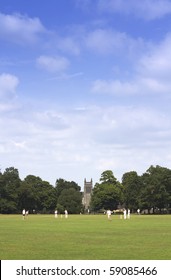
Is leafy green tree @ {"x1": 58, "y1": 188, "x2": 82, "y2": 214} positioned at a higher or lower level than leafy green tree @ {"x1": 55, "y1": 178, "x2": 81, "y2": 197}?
lower

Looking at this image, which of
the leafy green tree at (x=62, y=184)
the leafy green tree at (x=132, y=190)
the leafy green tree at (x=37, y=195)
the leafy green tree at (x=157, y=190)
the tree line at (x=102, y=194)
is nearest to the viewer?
the leafy green tree at (x=157, y=190)

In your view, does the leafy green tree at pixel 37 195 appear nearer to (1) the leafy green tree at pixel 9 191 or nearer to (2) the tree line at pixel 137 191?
(1) the leafy green tree at pixel 9 191

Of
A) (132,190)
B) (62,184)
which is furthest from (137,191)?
(62,184)

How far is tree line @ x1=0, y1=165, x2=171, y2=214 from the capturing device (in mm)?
126000

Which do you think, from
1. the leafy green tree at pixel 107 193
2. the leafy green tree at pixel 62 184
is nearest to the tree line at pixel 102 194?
the leafy green tree at pixel 107 193

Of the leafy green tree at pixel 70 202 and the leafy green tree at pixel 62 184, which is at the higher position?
the leafy green tree at pixel 62 184

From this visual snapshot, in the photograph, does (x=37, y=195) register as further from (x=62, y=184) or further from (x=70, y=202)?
(x=62, y=184)

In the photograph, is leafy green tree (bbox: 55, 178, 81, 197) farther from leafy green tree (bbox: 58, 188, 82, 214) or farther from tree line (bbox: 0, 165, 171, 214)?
leafy green tree (bbox: 58, 188, 82, 214)

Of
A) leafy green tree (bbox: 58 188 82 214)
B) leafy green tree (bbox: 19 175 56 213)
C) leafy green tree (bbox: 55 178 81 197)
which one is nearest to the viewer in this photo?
leafy green tree (bbox: 19 175 56 213)

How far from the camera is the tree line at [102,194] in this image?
413ft

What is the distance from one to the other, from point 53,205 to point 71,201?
11.4 m

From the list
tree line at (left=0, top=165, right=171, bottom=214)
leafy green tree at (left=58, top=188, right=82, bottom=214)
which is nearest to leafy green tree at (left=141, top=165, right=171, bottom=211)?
tree line at (left=0, top=165, right=171, bottom=214)
